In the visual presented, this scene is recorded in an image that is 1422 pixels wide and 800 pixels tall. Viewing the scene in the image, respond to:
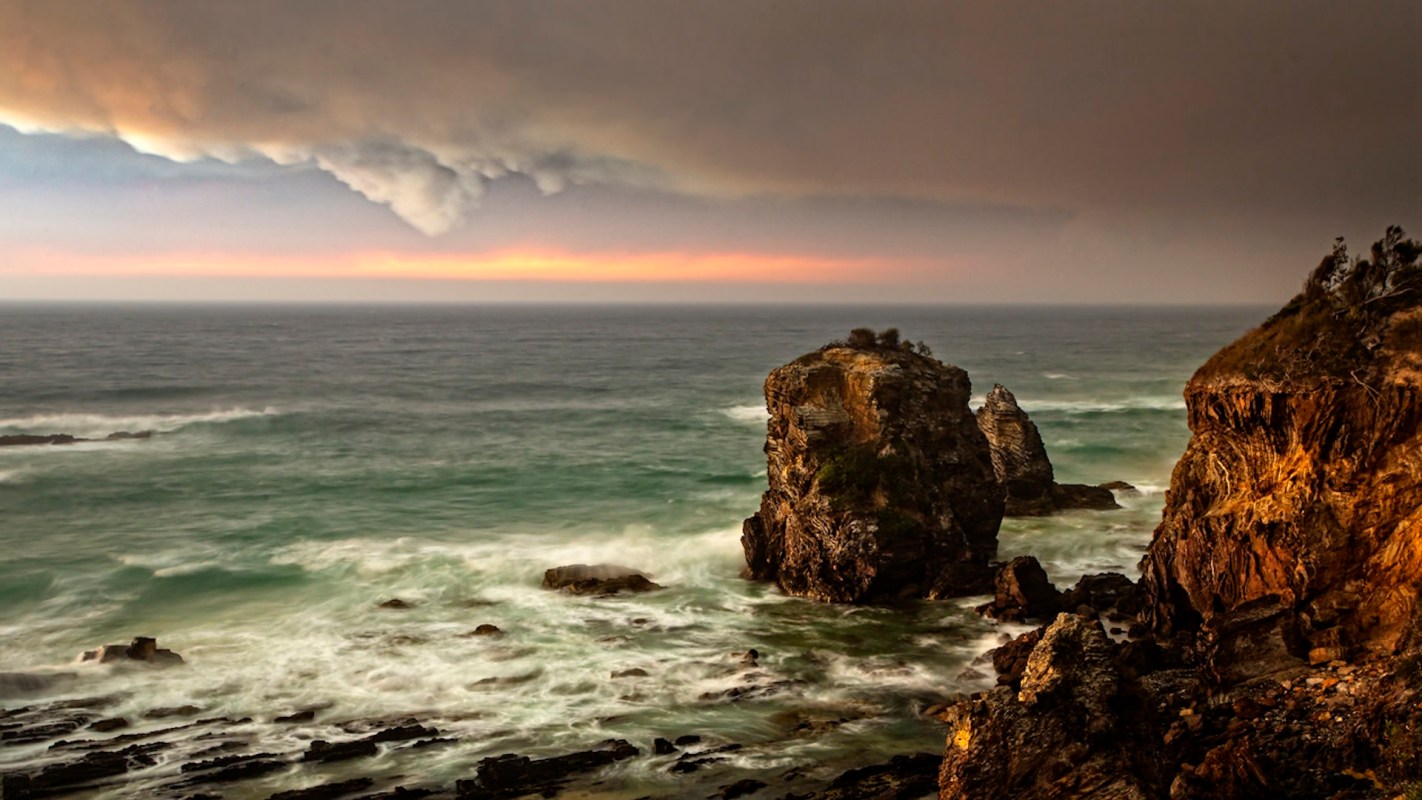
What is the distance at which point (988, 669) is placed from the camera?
26.9 meters

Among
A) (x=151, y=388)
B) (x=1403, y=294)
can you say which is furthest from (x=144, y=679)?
(x=151, y=388)

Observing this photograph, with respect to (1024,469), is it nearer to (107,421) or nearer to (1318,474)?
(1318,474)

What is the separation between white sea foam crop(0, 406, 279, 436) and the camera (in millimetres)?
76000

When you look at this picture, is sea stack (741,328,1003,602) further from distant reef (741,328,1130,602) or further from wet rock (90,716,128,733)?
wet rock (90,716,128,733)

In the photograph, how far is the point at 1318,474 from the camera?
2202 cm

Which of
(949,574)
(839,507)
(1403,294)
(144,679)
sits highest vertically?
(1403,294)

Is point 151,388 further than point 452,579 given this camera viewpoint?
Yes

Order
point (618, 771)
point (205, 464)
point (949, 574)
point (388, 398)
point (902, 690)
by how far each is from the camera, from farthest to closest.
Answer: point (388, 398) → point (205, 464) → point (949, 574) → point (902, 690) → point (618, 771)

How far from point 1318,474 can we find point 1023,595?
426 inches

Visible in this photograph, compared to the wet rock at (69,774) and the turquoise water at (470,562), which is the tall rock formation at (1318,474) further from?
the wet rock at (69,774)

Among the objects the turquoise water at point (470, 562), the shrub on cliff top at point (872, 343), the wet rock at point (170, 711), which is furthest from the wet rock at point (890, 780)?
the shrub on cliff top at point (872, 343)

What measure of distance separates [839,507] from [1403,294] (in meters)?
18.1

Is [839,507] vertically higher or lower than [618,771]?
higher

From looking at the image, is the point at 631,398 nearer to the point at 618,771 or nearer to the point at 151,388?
the point at 151,388
